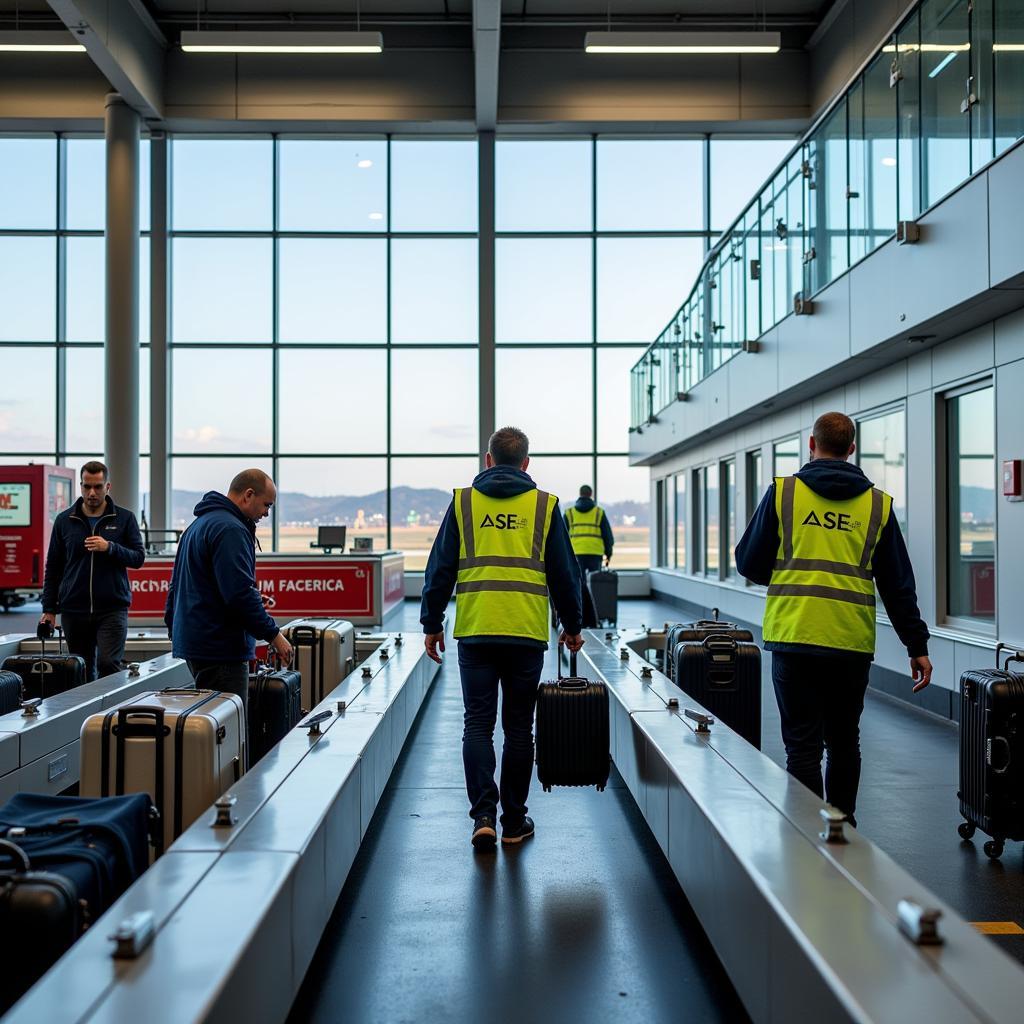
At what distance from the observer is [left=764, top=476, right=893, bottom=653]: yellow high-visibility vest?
3832 millimetres

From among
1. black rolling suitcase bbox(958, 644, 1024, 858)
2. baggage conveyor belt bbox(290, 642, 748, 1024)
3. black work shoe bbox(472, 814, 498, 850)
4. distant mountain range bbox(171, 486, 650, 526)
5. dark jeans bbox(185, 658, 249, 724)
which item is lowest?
baggage conveyor belt bbox(290, 642, 748, 1024)

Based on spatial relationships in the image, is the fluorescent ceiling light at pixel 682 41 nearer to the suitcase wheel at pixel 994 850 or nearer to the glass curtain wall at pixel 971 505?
the glass curtain wall at pixel 971 505

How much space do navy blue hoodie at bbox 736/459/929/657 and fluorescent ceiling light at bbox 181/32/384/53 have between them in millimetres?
12264

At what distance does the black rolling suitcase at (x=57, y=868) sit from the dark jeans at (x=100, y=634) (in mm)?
3683

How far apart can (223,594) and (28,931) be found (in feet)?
7.13

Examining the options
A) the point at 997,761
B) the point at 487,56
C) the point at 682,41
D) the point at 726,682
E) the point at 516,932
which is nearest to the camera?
the point at 516,932

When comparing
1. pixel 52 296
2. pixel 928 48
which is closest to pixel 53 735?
pixel 928 48

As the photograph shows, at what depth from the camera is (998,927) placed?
3297mm

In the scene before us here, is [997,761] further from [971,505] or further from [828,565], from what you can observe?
[971,505]

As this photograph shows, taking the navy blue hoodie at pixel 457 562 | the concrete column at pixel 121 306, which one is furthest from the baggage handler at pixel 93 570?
the concrete column at pixel 121 306

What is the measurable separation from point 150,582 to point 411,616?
4.99 meters

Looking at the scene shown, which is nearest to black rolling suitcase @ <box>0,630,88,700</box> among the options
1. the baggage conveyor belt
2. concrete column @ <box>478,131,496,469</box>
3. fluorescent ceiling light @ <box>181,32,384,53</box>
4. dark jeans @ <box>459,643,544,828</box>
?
the baggage conveyor belt

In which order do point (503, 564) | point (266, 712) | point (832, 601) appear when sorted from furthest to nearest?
point (266, 712) < point (503, 564) < point (832, 601)

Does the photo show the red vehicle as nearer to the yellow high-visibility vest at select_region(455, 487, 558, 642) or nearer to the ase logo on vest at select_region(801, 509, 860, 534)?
the yellow high-visibility vest at select_region(455, 487, 558, 642)
